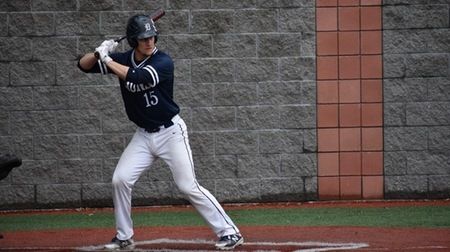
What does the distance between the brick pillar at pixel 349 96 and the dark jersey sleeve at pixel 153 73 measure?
4110 millimetres

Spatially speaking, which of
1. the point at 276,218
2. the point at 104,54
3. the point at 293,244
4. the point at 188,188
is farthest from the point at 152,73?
the point at 276,218

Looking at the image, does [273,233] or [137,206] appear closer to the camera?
[273,233]

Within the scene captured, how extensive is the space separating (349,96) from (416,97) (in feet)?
2.57

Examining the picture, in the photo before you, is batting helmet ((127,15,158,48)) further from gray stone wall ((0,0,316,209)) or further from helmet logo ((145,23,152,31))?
gray stone wall ((0,0,316,209))

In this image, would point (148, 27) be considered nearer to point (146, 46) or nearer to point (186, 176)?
point (146, 46)

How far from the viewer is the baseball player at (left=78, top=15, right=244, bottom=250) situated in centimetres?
887

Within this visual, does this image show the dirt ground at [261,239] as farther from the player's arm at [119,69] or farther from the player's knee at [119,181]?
the player's arm at [119,69]

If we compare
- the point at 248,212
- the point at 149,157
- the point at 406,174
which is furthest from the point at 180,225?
the point at 406,174

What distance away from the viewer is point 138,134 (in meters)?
9.12

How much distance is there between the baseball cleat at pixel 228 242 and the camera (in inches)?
351

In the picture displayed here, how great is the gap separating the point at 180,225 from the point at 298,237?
172cm

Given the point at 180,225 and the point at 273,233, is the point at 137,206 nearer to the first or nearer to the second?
the point at 180,225

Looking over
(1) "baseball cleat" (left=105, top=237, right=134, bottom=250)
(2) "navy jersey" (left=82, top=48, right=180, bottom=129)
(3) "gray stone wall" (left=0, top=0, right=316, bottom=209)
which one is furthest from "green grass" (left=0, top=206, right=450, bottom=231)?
(2) "navy jersey" (left=82, top=48, right=180, bottom=129)

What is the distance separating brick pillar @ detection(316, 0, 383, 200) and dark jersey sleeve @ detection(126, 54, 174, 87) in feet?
13.5
